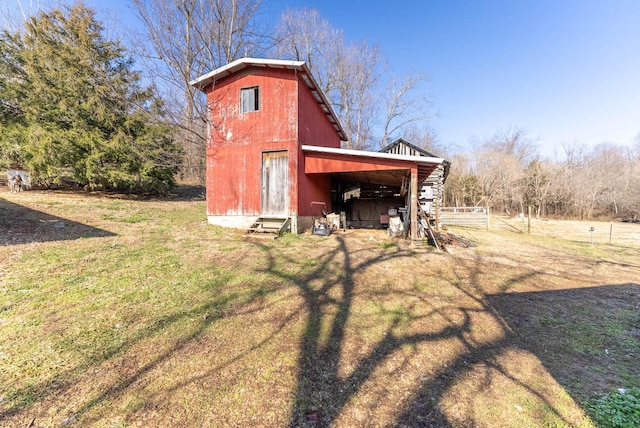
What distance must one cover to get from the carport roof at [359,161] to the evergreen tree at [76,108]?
8.08 meters

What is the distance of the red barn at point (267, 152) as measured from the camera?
30.5ft

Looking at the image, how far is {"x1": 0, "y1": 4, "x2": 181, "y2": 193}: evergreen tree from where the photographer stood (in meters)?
11.1

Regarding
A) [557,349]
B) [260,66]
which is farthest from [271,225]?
[557,349]

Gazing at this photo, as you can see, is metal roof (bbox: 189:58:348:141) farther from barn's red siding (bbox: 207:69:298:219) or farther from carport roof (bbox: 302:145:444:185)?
carport roof (bbox: 302:145:444:185)

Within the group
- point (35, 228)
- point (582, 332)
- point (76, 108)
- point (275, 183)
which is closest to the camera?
point (582, 332)

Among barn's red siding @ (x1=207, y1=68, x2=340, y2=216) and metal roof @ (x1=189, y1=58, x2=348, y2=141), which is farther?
barn's red siding @ (x1=207, y1=68, x2=340, y2=216)

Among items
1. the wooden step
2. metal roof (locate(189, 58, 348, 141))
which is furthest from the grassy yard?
metal roof (locate(189, 58, 348, 141))

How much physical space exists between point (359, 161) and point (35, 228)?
9169mm

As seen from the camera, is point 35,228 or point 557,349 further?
point 35,228

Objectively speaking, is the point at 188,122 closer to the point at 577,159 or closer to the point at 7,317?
the point at 7,317

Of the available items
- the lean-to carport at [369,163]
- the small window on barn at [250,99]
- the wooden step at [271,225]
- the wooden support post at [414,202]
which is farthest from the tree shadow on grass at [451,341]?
the small window on barn at [250,99]

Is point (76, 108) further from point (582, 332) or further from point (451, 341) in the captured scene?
point (582, 332)

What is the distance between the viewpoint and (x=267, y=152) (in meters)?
9.68

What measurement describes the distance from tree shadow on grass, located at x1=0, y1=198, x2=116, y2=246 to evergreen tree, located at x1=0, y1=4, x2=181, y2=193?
11.1 feet
